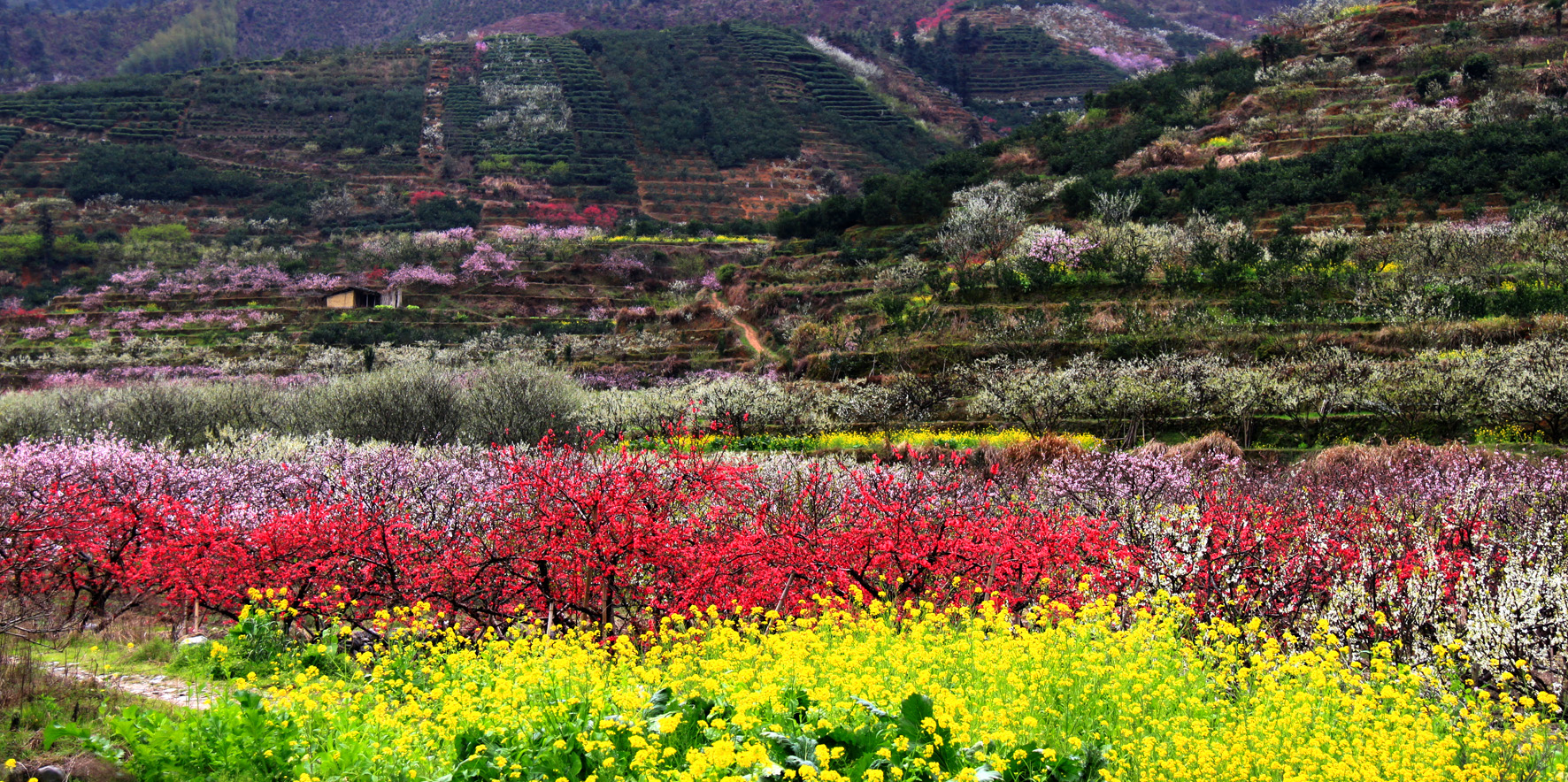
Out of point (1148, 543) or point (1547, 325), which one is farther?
point (1547, 325)

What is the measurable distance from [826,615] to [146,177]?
96.0 metres

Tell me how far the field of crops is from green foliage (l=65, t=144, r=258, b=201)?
79016mm

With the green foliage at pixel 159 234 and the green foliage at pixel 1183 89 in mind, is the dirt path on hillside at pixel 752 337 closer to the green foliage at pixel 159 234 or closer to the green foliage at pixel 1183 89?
the green foliage at pixel 1183 89

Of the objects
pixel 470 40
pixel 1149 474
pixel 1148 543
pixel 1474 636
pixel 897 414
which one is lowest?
pixel 897 414

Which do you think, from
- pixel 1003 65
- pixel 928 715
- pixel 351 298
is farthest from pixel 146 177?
pixel 1003 65

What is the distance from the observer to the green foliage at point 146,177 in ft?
268

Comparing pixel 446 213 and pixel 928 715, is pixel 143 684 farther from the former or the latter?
pixel 446 213

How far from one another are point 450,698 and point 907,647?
10.3 ft

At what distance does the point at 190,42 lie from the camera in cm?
16625

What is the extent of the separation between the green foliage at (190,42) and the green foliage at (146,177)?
6668 centimetres

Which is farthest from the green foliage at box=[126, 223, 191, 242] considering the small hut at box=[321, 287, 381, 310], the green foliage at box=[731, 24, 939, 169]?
the green foliage at box=[731, 24, 939, 169]

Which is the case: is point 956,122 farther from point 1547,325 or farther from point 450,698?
point 450,698

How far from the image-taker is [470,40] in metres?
131

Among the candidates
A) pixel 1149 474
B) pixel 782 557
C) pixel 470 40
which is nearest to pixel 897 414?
pixel 1149 474
